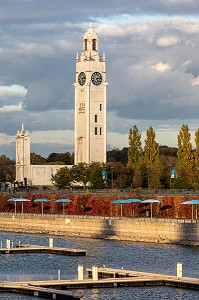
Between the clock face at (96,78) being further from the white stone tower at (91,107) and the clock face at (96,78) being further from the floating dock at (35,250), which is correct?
the floating dock at (35,250)

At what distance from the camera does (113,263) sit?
266 feet

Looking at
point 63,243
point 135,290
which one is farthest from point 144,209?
point 135,290

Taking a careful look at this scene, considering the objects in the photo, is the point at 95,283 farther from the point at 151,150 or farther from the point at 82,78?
the point at 82,78

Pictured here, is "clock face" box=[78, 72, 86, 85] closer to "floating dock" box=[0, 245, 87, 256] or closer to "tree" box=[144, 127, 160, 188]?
"tree" box=[144, 127, 160, 188]

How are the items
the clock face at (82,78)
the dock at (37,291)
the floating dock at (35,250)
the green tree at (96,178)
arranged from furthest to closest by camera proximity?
the clock face at (82,78)
the green tree at (96,178)
the floating dock at (35,250)
the dock at (37,291)

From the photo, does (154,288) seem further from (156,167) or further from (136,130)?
(136,130)

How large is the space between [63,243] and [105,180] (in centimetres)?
6706

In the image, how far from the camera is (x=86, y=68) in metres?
196

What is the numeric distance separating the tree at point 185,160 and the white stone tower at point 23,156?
44.1 metres

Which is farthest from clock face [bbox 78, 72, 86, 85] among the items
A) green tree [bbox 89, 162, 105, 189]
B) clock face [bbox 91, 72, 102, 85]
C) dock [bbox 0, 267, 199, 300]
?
dock [bbox 0, 267, 199, 300]

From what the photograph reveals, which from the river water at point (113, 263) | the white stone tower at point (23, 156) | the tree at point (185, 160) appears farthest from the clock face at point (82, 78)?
the river water at point (113, 263)

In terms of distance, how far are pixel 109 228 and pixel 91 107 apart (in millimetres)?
91229

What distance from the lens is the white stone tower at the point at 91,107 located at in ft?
639

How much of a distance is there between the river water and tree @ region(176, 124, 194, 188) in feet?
150
